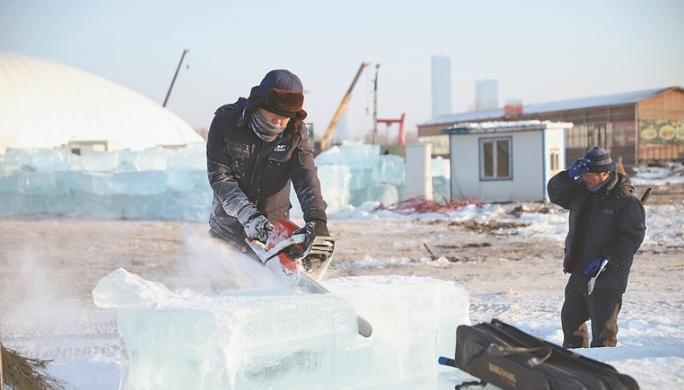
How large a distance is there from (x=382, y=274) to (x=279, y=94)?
709 cm

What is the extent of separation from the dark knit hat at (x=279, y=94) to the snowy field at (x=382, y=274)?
87 cm

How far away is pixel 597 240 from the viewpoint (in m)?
5.00

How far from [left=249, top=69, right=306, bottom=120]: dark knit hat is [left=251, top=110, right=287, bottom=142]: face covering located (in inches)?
3.1

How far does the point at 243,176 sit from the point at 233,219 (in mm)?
272

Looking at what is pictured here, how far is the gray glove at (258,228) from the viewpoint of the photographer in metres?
3.46

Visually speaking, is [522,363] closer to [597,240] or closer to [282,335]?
[282,335]

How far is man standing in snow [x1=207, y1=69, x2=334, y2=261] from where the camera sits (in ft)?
12.1

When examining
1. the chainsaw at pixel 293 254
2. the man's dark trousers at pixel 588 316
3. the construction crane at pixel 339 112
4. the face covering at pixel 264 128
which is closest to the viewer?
the chainsaw at pixel 293 254

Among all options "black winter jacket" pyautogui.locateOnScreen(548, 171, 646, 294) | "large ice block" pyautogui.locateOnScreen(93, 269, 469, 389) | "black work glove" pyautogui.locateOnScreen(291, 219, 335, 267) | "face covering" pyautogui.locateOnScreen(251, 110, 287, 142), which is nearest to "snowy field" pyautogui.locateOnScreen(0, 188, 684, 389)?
"large ice block" pyautogui.locateOnScreen(93, 269, 469, 389)

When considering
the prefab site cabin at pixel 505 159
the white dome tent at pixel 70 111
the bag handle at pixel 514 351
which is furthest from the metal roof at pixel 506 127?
the white dome tent at pixel 70 111

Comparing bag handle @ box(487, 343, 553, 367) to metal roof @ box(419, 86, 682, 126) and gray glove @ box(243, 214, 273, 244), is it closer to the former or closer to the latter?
gray glove @ box(243, 214, 273, 244)

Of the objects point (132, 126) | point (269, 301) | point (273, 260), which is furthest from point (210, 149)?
point (132, 126)

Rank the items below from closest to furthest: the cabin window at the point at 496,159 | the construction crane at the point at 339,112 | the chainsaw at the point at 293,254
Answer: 1. the chainsaw at the point at 293,254
2. the cabin window at the point at 496,159
3. the construction crane at the point at 339,112

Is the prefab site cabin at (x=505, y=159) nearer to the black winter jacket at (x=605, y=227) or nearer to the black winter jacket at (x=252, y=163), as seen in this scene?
the black winter jacket at (x=605, y=227)
